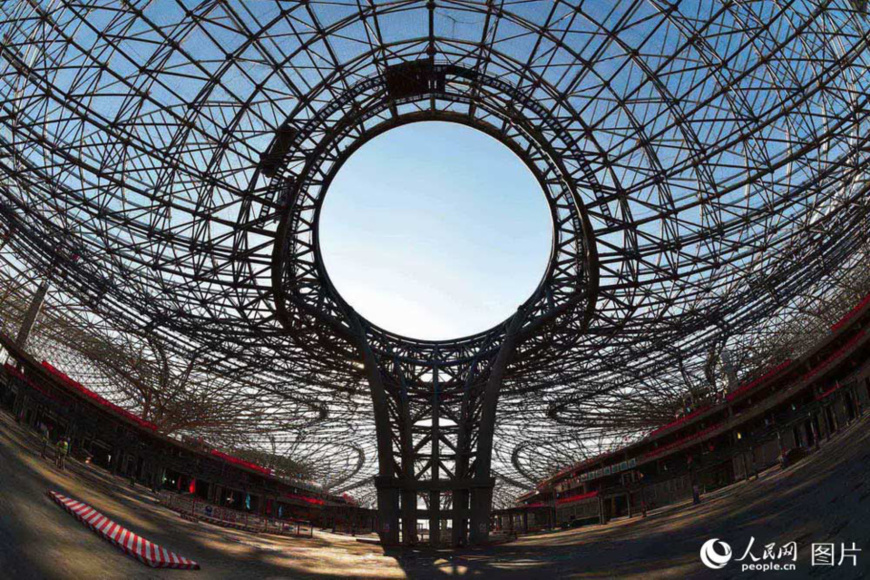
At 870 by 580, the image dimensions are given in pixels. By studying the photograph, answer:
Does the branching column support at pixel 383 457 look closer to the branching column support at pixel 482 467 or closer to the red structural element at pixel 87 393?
the branching column support at pixel 482 467

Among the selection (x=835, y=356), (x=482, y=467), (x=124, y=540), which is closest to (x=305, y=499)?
(x=482, y=467)

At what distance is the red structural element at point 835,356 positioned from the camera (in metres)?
36.1

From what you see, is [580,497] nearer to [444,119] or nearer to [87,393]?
[87,393]

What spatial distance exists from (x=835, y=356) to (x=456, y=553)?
2916 centimetres

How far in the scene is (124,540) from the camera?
53.1 feet

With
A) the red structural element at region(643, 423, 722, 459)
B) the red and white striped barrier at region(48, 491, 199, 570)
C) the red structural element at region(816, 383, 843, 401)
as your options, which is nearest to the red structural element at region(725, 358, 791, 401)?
the red structural element at region(643, 423, 722, 459)

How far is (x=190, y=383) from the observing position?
56062 mm

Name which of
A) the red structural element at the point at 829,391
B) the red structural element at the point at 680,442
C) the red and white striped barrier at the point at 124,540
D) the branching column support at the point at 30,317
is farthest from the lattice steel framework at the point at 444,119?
the red structural element at the point at 680,442

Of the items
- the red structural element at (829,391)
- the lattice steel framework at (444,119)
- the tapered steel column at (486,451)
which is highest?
the lattice steel framework at (444,119)

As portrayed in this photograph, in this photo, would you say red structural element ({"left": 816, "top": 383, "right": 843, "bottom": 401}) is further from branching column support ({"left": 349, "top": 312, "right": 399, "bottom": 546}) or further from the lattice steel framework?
branching column support ({"left": 349, "top": 312, "right": 399, "bottom": 546})

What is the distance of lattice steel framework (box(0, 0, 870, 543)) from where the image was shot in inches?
919

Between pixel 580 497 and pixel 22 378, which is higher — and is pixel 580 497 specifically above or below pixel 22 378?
below

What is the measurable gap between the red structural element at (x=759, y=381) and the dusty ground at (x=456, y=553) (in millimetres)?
19299

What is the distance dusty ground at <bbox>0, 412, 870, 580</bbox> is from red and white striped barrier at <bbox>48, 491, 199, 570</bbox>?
1.10 feet
